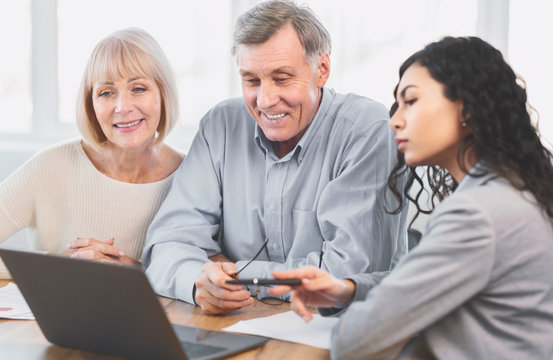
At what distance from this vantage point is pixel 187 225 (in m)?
1.85

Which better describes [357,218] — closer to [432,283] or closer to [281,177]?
[281,177]

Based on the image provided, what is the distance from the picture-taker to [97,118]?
207 cm

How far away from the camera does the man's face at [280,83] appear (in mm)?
1747

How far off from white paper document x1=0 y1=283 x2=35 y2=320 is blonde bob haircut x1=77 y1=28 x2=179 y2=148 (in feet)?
2.08

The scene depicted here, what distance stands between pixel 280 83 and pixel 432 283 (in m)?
0.91

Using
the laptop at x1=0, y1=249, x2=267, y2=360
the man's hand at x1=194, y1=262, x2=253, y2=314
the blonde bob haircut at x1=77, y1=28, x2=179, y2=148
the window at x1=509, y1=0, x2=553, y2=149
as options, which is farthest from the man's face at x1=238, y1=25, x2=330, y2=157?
the window at x1=509, y1=0, x2=553, y2=149

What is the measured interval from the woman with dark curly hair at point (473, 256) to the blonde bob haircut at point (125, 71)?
1.05 meters

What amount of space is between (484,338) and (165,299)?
84cm

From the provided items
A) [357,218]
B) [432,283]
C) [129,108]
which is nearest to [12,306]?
[129,108]

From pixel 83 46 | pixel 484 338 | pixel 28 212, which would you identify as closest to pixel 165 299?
pixel 28 212

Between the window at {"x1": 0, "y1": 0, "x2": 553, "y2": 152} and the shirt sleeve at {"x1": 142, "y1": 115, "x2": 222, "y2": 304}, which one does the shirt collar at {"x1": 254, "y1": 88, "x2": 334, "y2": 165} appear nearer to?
the shirt sleeve at {"x1": 142, "y1": 115, "x2": 222, "y2": 304}

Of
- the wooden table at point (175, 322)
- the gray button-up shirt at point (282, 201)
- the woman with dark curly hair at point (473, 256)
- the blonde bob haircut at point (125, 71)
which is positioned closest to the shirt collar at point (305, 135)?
the gray button-up shirt at point (282, 201)

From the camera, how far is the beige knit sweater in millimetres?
2096

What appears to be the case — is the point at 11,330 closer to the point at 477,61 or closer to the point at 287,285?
the point at 287,285
